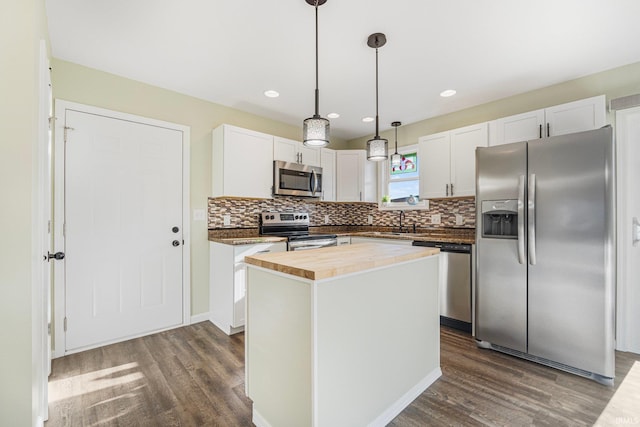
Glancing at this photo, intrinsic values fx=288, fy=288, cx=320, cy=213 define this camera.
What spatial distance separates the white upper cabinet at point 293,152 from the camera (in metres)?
3.64

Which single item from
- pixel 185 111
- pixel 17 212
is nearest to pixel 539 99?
pixel 185 111

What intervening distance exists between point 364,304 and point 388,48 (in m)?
1.96

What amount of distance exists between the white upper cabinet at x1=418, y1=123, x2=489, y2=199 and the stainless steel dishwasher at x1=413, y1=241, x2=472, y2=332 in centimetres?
71

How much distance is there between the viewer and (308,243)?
3.53 metres

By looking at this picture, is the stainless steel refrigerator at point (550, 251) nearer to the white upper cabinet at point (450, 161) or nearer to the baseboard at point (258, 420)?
the white upper cabinet at point (450, 161)

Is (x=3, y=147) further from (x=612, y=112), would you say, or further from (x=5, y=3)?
(x=612, y=112)

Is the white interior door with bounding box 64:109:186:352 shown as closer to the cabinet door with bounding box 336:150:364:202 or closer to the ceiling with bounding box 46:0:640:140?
the ceiling with bounding box 46:0:640:140

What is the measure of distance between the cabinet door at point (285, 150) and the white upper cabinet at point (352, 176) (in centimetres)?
84

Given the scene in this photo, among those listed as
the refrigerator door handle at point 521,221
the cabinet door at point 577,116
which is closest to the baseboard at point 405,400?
the refrigerator door handle at point 521,221

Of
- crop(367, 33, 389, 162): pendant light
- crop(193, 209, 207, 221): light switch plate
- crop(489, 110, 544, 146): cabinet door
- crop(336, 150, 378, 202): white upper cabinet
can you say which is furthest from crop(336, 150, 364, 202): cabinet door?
crop(367, 33, 389, 162): pendant light

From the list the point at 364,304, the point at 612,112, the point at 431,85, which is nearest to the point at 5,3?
the point at 364,304

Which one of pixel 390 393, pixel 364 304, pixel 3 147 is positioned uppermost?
pixel 3 147

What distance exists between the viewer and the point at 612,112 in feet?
8.45

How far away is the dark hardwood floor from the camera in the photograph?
1678mm
